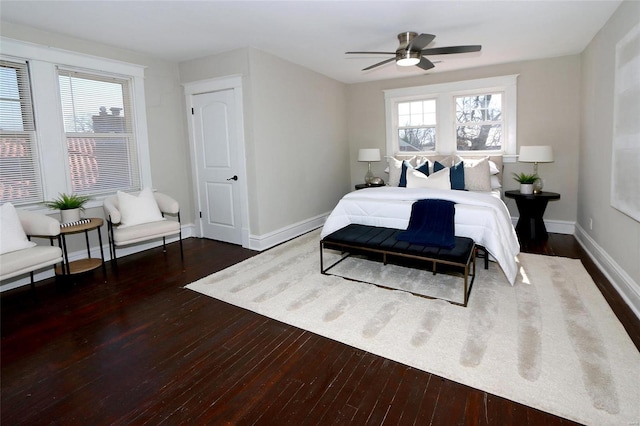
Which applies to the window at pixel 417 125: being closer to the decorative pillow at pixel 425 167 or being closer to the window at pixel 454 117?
the window at pixel 454 117

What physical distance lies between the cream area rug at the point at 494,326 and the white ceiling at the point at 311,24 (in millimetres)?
2532

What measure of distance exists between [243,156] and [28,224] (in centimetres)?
237

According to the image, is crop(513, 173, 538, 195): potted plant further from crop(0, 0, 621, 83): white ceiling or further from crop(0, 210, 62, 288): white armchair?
crop(0, 210, 62, 288): white armchair

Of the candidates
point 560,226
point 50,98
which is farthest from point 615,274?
point 50,98

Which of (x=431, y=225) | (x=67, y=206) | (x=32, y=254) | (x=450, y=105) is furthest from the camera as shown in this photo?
(x=450, y=105)

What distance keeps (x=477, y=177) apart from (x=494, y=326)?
2806mm

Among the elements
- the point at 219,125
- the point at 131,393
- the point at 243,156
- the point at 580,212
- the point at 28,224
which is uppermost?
the point at 219,125

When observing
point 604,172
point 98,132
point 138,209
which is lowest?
point 138,209

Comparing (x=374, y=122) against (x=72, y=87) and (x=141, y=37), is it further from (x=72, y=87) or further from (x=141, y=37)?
(x=72, y=87)

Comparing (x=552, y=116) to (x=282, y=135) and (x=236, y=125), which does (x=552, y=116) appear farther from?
(x=236, y=125)

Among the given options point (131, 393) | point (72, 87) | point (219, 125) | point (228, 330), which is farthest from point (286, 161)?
point (131, 393)

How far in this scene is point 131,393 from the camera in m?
1.98

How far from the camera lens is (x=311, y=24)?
3.59m

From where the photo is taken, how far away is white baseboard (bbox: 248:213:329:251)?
15.5 feet
